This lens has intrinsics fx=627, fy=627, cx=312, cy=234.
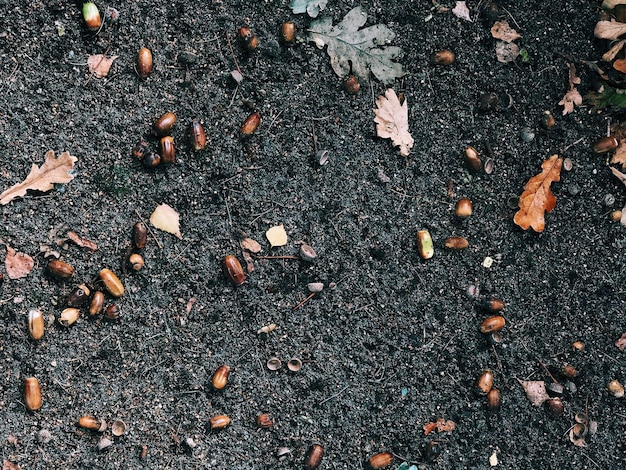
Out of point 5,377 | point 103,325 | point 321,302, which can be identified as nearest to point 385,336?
point 321,302

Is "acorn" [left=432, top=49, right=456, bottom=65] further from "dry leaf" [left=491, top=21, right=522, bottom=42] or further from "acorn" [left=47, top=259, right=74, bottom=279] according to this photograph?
"acorn" [left=47, top=259, right=74, bottom=279]

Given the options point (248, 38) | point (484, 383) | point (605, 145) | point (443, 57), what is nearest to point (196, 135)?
point (248, 38)

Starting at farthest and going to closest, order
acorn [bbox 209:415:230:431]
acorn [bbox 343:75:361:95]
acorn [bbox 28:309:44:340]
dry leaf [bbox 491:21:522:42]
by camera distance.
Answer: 1. dry leaf [bbox 491:21:522:42]
2. acorn [bbox 343:75:361:95]
3. acorn [bbox 209:415:230:431]
4. acorn [bbox 28:309:44:340]

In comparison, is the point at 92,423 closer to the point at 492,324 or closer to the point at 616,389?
the point at 492,324

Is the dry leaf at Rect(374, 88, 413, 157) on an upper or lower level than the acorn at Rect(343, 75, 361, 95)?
lower

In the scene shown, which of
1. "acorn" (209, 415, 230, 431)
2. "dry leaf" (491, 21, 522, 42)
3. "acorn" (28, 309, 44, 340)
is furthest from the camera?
"dry leaf" (491, 21, 522, 42)

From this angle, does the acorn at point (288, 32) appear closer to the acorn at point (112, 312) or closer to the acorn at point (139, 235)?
the acorn at point (139, 235)

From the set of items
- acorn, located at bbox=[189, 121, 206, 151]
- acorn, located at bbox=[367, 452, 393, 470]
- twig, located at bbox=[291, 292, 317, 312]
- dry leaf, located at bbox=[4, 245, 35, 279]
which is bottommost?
acorn, located at bbox=[367, 452, 393, 470]

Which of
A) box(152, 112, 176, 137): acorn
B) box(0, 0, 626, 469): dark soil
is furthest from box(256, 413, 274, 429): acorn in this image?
box(152, 112, 176, 137): acorn
